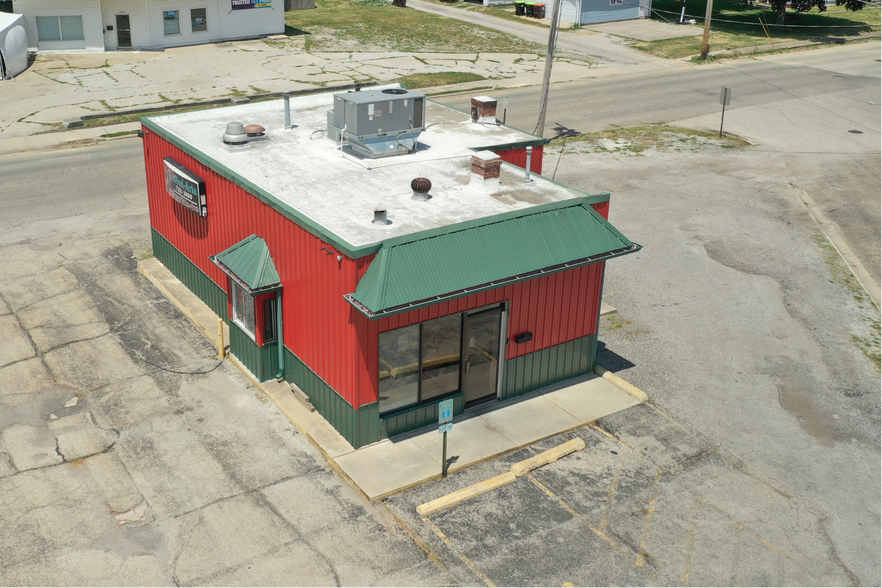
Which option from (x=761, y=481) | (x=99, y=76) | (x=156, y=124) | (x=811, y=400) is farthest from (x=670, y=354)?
(x=99, y=76)

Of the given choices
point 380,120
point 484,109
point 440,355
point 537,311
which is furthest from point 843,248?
point 440,355

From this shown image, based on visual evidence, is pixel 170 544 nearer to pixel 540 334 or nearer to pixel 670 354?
Answer: pixel 540 334

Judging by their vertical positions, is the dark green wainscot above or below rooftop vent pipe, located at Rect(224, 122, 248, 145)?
below

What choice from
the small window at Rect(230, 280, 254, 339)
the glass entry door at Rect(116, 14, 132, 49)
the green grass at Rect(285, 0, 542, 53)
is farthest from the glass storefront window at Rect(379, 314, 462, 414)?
the glass entry door at Rect(116, 14, 132, 49)

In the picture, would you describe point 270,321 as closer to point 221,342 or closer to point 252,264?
point 252,264

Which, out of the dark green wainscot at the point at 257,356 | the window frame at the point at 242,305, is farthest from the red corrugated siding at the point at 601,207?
the window frame at the point at 242,305

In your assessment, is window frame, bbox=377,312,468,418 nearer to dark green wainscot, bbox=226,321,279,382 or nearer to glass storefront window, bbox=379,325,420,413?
glass storefront window, bbox=379,325,420,413
